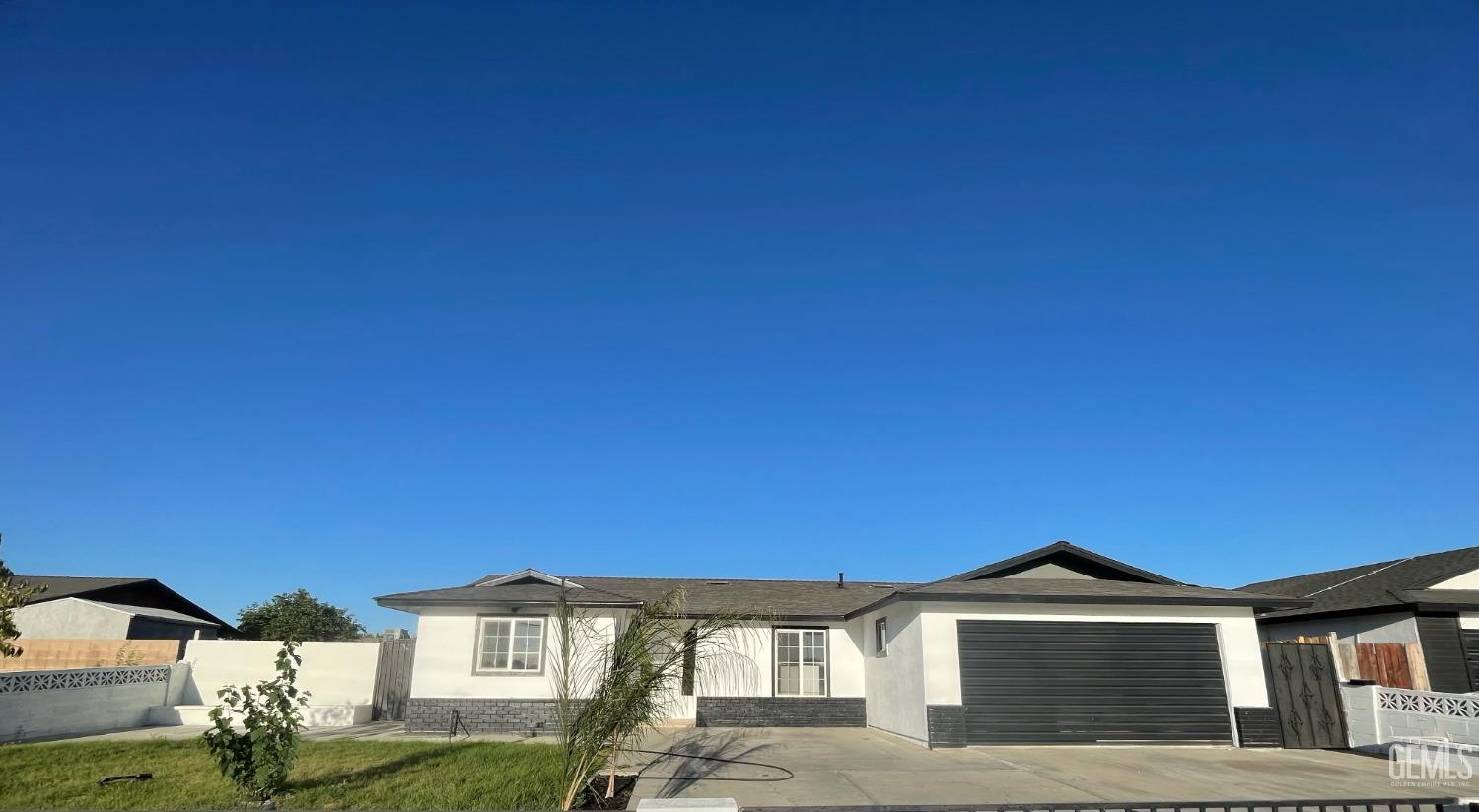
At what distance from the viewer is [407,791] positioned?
903 cm

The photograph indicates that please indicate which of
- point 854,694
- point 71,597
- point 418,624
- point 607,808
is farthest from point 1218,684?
point 71,597

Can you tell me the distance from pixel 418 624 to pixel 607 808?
9.80 m

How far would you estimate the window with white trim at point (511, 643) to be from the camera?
1622 centimetres

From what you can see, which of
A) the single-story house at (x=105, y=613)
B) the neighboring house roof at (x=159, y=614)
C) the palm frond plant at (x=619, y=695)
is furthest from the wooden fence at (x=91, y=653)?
the palm frond plant at (x=619, y=695)

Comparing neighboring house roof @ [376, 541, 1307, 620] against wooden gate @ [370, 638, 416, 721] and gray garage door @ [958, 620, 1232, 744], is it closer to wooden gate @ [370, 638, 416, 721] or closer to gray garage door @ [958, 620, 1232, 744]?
gray garage door @ [958, 620, 1232, 744]

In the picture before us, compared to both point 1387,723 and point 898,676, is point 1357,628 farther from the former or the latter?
point 898,676

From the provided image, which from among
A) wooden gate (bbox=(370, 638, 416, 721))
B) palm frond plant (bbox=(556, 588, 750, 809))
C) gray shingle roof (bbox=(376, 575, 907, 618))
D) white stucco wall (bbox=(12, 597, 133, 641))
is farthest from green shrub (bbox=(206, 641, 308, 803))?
white stucco wall (bbox=(12, 597, 133, 641))

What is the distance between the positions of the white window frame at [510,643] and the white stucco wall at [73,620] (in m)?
16.6

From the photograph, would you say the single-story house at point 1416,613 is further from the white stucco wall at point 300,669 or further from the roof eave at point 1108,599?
the white stucco wall at point 300,669

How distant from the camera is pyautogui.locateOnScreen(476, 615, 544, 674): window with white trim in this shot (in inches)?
639

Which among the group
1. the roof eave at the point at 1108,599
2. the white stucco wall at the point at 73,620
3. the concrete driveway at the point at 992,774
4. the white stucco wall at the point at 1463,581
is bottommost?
the concrete driveway at the point at 992,774

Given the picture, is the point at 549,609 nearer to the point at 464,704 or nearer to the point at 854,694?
the point at 464,704

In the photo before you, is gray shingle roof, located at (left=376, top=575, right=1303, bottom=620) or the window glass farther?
the window glass

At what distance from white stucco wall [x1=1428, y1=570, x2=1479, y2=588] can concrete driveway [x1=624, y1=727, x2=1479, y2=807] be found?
18.8ft
